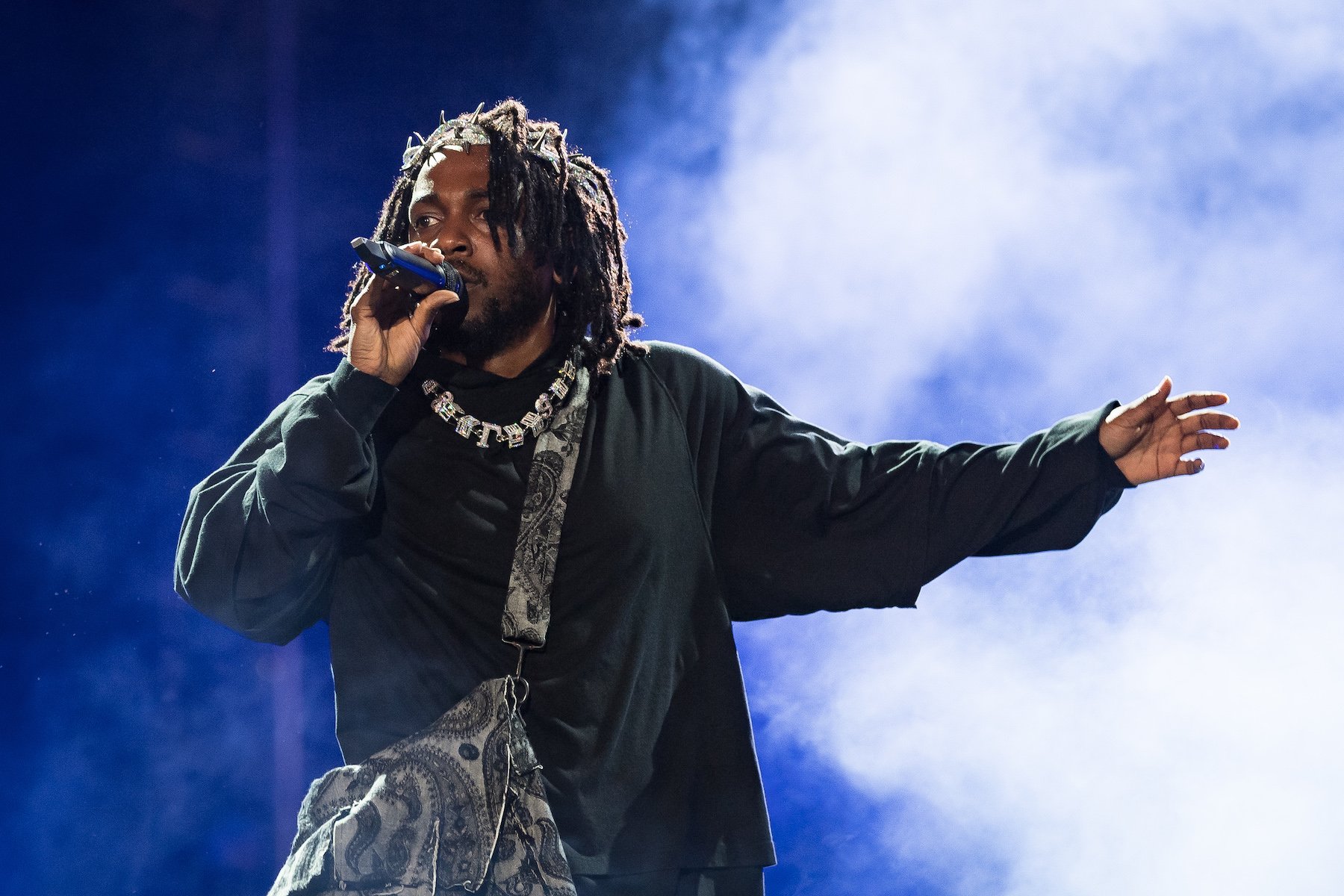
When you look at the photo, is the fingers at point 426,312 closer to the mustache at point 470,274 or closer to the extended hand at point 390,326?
→ the extended hand at point 390,326

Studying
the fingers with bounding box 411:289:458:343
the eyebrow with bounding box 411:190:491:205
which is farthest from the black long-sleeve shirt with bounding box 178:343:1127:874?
the eyebrow with bounding box 411:190:491:205

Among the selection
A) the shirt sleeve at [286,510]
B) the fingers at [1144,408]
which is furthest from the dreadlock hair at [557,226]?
the fingers at [1144,408]

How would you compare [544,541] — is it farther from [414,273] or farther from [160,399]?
[160,399]

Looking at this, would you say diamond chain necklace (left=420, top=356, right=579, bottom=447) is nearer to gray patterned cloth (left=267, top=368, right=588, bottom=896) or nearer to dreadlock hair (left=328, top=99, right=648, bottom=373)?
dreadlock hair (left=328, top=99, right=648, bottom=373)

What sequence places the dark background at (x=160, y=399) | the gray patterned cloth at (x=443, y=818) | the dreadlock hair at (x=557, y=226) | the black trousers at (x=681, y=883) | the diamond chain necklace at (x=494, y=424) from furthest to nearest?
the dark background at (x=160, y=399) < the dreadlock hair at (x=557, y=226) < the diamond chain necklace at (x=494, y=424) < the black trousers at (x=681, y=883) < the gray patterned cloth at (x=443, y=818)

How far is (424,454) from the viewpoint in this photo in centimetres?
210

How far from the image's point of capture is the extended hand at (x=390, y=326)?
1.91 meters

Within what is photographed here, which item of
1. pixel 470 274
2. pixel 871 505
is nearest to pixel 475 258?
pixel 470 274

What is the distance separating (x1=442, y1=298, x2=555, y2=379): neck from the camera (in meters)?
2.19

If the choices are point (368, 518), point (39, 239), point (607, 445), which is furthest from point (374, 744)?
point (39, 239)

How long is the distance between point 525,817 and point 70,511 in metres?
1.99

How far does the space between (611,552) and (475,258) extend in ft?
1.69

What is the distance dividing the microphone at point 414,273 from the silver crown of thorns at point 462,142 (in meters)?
0.29

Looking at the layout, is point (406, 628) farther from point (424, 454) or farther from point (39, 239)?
point (39, 239)
